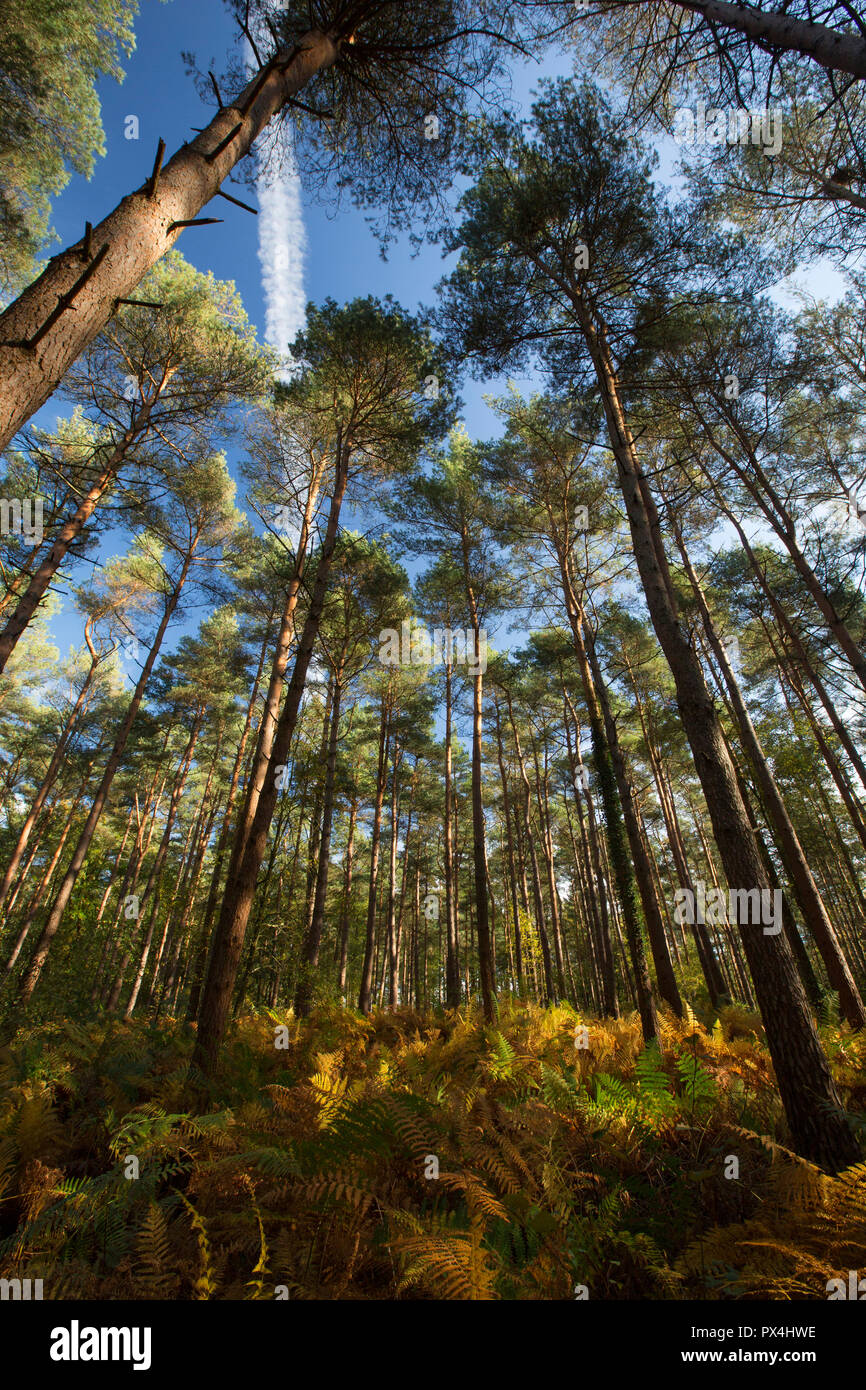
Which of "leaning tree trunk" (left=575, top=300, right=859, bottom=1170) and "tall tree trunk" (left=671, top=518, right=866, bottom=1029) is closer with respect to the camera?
"leaning tree trunk" (left=575, top=300, right=859, bottom=1170)

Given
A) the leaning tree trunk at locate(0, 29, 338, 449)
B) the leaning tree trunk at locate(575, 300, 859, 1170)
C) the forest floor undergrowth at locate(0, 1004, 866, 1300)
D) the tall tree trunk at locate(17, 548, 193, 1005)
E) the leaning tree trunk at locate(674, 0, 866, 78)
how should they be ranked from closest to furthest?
the forest floor undergrowth at locate(0, 1004, 866, 1300) → the leaning tree trunk at locate(0, 29, 338, 449) → the leaning tree trunk at locate(575, 300, 859, 1170) → the leaning tree trunk at locate(674, 0, 866, 78) → the tall tree trunk at locate(17, 548, 193, 1005)

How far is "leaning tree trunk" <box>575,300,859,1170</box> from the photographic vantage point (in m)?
3.09

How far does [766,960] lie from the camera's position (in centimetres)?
352

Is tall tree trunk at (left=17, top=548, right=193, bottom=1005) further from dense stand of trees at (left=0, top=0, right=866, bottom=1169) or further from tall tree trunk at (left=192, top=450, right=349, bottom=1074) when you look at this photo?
tall tree trunk at (left=192, top=450, right=349, bottom=1074)

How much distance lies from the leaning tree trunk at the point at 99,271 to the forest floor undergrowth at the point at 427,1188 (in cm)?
391

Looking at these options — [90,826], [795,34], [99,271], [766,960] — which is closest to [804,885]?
[766,960]

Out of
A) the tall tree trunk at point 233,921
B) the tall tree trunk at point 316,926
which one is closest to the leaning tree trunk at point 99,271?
the tall tree trunk at point 233,921

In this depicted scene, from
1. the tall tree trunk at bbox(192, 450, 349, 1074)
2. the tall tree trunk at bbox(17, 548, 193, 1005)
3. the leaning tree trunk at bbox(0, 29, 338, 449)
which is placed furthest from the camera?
the tall tree trunk at bbox(17, 548, 193, 1005)

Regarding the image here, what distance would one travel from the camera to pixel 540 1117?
11.4 feet

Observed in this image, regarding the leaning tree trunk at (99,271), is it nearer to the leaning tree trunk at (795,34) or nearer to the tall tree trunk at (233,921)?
the tall tree trunk at (233,921)

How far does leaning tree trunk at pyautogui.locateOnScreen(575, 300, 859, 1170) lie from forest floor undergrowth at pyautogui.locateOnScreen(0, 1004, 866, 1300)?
30 centimetres

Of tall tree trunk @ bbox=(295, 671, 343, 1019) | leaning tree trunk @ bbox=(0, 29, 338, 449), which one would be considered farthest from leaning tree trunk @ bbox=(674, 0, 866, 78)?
tall tree trunk @ bbox=(295, 671, 343, 1019)

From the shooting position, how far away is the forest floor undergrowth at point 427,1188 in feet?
6.96
